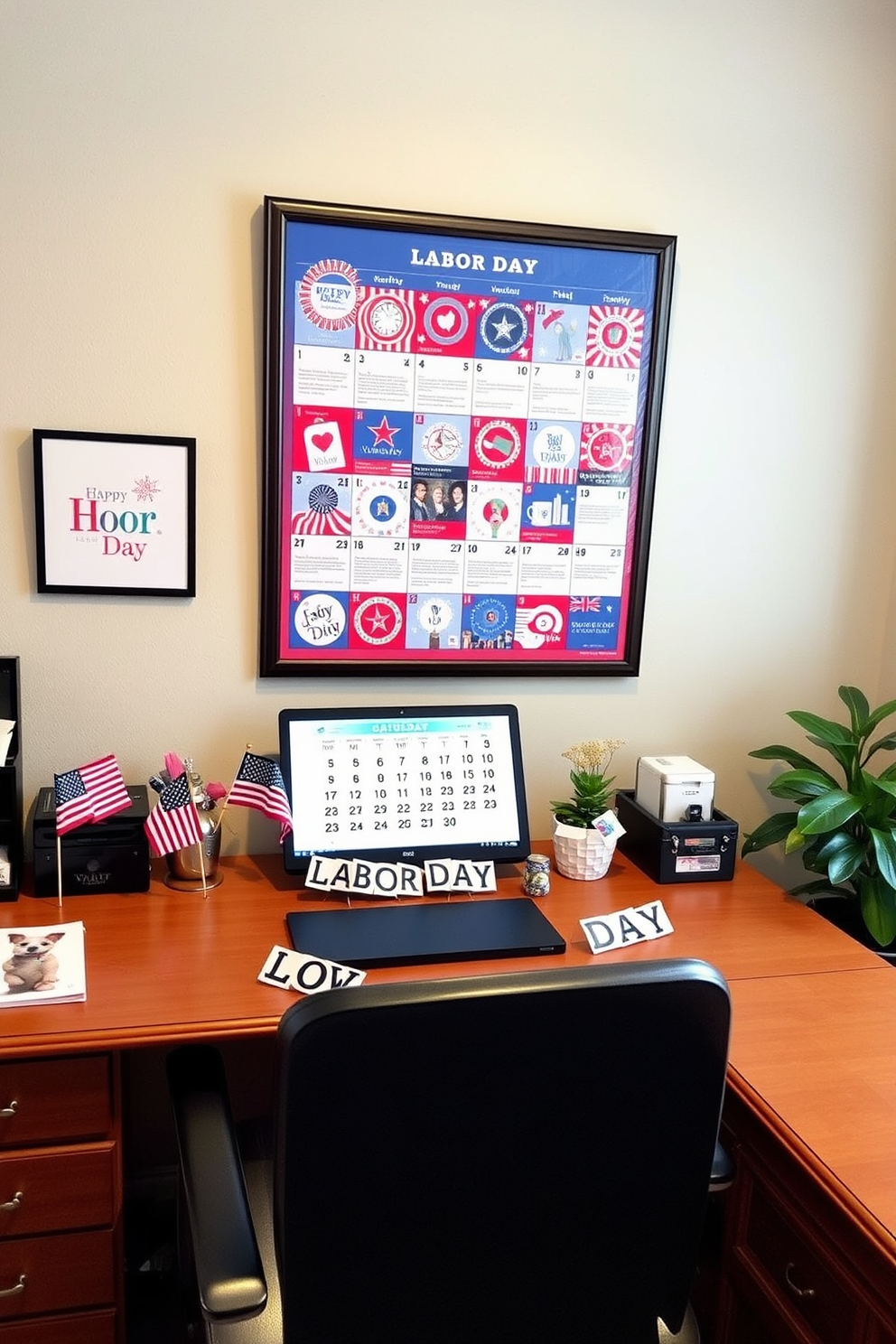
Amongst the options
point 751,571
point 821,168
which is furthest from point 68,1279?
point 821,168

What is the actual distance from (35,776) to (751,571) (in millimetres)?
1538

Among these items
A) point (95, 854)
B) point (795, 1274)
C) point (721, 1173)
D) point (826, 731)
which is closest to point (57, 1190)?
point (95, 854)

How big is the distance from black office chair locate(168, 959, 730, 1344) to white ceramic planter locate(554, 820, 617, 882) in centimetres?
90

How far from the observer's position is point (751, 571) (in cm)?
216

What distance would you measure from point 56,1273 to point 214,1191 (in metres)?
0.50

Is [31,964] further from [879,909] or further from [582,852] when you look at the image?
[879,909]

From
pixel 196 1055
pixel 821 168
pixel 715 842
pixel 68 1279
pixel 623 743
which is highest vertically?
pixel 821 168

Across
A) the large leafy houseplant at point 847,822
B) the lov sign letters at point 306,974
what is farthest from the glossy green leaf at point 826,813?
the lov sign letters at point 306,974

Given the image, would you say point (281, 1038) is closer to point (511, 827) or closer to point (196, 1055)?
point (196, 1055)

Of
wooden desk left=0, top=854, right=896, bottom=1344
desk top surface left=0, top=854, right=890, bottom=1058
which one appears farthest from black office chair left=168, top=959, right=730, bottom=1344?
desk top surface left=0, top=854, right=890, bottom=1058

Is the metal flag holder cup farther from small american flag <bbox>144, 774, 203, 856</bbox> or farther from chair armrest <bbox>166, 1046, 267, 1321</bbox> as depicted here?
chair armrest <bbox>166, 1046, 267, 1321</bbox>

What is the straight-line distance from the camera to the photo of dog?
55.3 inches

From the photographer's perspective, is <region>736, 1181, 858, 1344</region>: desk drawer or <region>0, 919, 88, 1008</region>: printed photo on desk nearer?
<region>736, 1181, 858, 1344</region>: desk drawer

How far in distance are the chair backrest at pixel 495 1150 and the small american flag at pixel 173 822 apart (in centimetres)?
88
